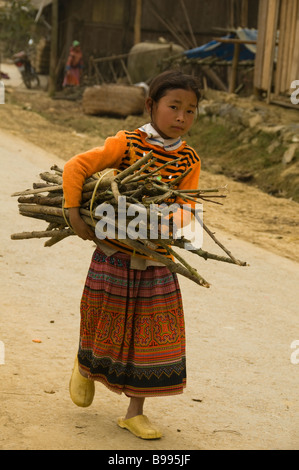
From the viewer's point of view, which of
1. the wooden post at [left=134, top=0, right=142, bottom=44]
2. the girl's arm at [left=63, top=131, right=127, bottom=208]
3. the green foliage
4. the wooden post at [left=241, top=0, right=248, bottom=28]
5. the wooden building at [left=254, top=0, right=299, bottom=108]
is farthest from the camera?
the green foliage

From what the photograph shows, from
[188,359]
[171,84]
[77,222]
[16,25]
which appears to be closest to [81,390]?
Result: [77,222]

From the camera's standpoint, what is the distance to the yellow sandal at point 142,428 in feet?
10.4

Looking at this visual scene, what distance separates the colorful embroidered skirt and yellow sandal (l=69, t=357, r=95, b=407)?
182mm

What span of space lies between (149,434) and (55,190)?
109cm

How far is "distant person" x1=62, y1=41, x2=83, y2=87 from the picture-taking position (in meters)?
19.4

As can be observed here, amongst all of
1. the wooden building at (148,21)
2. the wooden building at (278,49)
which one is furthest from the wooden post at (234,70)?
the wooden building at (148,21)

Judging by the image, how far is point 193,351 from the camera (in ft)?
14.6

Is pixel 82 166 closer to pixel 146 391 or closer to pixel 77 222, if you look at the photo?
pixel 77 222

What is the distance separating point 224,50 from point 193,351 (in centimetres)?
1339

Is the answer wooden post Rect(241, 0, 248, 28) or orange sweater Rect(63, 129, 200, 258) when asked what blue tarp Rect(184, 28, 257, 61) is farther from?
orange sweater Rect(63, 129, 200, 258)

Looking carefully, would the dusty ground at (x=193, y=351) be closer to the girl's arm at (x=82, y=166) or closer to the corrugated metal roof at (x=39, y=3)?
the girl's arm at (x=82, y=166)

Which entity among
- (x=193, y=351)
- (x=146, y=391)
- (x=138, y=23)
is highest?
(x=138, y=23)

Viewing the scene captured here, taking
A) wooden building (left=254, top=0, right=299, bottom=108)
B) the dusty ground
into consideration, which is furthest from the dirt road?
wooden building (left=254, top=0, right=299, bottom=108)
